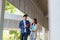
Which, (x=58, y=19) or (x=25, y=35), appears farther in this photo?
(x=25, y=35)

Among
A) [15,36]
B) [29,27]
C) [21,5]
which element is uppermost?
[21,5]

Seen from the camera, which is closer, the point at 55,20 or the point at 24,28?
the point at 55,20

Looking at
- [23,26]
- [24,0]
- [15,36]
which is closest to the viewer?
[23,26]

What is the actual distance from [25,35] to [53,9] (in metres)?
4.62

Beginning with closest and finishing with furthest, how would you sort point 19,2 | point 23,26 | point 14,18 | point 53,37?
point 53,37
point 23,26
point 19,2
point 14,18

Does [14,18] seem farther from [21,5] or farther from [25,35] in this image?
[25,35]

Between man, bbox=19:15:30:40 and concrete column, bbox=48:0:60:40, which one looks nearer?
concrete column, bbox=48:0:60:40

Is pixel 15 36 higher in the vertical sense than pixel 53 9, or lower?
lower

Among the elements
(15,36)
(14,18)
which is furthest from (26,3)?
(15,36)

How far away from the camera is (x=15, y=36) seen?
15.4 m

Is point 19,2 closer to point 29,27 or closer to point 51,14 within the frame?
point 29,27

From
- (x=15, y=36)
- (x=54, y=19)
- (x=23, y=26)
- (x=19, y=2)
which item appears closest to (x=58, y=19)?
(x=54, y=19)

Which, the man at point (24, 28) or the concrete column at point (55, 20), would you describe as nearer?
the concrete column at point (55, 20)

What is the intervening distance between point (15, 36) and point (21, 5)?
9521 mm
